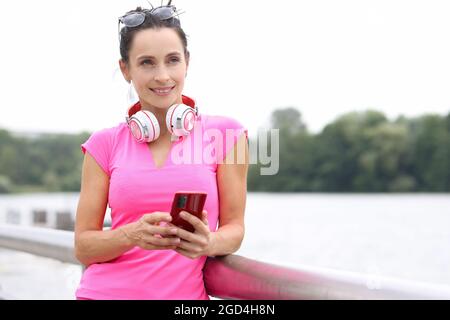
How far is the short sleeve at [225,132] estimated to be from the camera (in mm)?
2012

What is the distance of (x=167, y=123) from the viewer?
1986 millimetres

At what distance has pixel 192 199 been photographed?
5.44ft

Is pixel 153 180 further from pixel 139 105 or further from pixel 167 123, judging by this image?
pixel 139 105

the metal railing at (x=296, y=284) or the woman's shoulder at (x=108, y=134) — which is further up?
the woman's shoulder at (x=108, y=134)

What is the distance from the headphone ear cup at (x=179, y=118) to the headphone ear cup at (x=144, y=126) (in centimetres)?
5

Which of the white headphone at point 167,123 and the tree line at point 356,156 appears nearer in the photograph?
the white headphone at point 167,123

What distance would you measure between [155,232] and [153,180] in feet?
0.84

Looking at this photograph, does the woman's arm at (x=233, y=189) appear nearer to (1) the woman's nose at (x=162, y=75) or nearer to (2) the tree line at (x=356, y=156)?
(1) the woman's nose at (x=162, y=75)

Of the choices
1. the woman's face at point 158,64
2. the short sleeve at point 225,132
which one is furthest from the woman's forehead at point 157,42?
the short sleeve at point 225,132

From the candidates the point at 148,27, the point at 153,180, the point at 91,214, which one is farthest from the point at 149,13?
the point at 91,214

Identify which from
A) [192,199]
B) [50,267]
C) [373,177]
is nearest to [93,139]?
[192,199]

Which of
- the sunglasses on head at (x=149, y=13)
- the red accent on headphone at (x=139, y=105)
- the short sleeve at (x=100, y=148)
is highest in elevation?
the sunglasses on head at (x=149, y=13)

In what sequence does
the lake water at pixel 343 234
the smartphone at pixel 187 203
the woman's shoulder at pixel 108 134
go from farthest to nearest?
the lake water at pixel 343 234 < the woman's shoulder at pixel 108 134 < the smartphone at pixel 187 203
